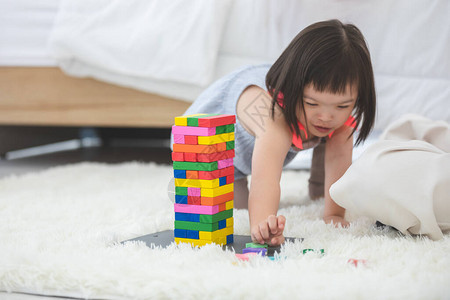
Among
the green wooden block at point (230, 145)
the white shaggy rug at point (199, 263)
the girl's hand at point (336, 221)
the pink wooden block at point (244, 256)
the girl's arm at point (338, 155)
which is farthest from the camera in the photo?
the girl's arm at point (338, 155)

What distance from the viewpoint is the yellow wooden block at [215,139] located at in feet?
2.60

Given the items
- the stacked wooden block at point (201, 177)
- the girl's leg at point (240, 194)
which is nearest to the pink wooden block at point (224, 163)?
the stacked wooden block at point (201, 177)

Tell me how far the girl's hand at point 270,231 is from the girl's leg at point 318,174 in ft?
1.52

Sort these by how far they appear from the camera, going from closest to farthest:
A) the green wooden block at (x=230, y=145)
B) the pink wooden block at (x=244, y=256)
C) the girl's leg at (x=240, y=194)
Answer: the pink wooden block at (x=244, y=256) → the green wooden block at (x=230, y=145) → the girl's leg at (x=240, y=194)

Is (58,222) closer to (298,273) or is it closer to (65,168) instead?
(298,273)

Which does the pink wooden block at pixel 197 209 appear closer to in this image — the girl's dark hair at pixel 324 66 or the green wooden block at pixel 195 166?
the green wooden block at pixel 195 166

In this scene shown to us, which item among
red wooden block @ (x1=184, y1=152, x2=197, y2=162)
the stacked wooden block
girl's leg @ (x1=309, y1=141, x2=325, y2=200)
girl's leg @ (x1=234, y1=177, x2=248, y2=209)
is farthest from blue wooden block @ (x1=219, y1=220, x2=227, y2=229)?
girl's leg @ (x1=309, y1=141, x2=325, y2=200)

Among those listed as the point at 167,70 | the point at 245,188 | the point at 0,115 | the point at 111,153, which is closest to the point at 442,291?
the point at 245,188

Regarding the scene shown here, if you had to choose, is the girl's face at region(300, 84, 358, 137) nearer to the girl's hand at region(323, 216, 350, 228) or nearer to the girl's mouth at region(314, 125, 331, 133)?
the girl's mouth at region(314, 125, 331, 133)

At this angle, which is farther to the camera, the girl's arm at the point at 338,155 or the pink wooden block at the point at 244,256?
the girl's arm at the point at 338,155

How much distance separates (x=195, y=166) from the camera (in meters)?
0.81

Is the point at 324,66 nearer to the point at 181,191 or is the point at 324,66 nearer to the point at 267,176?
the point at 267,176

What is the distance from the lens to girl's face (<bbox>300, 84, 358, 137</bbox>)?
90 cm

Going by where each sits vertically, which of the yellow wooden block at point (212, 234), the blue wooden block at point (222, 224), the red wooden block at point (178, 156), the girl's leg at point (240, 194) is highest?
the red wooden block at point (178, 156)
